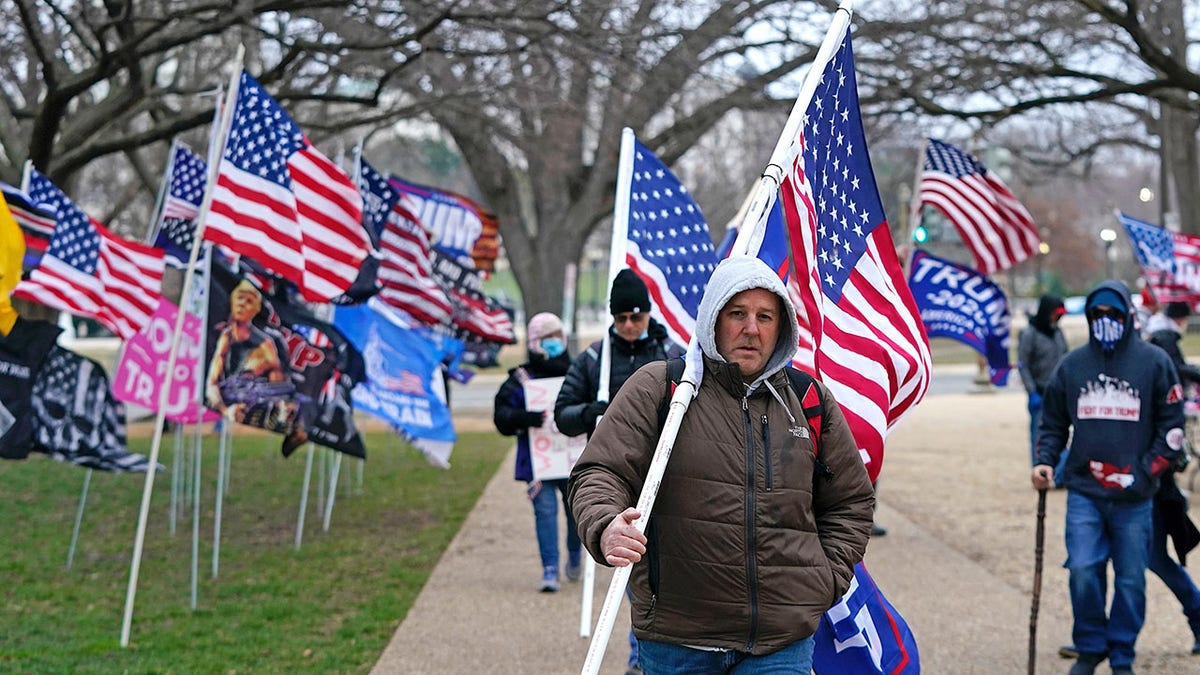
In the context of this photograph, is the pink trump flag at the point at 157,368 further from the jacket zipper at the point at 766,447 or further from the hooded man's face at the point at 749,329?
the jacket zipper at the point at 766,447

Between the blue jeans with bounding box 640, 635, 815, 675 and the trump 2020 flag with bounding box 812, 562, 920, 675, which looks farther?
the trump 2020 flag with bounding box 812, 562, 920, 675

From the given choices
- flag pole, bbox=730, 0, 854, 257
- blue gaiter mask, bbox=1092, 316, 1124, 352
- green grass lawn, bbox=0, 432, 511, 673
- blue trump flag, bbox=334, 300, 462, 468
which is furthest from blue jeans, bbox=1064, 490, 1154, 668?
blue trump flag, bbox=334, 300, 462, 468

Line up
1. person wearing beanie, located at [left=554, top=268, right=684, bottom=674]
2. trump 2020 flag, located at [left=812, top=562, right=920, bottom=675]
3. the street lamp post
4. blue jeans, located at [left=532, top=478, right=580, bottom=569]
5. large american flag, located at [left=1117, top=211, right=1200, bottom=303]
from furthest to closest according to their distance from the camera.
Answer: the street lamp post < large american flag, located at [left=1117, top=211, right=1200, bottom=303] < blue jeans, located at [left=532, top=478, right=580, bottom=569] < person wearing beanie, located at [left=554, top=268, right=684, bottom=674] < trump 2020 flag, located at [left=812, top=562, right=920, bottom=675]

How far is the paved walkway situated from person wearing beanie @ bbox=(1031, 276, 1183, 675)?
18.4 inches

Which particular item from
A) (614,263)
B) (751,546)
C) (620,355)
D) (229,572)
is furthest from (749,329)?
(229,572)

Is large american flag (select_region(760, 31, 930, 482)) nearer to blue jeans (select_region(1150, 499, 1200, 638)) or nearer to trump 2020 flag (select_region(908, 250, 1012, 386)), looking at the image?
blue jeans (select_region(1150, 499, 1200, 638))

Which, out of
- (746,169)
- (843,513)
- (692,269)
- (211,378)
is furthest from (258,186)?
(746,169)

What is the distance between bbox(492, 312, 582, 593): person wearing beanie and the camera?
8961 millimetres

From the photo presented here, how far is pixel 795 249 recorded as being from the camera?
4992mm

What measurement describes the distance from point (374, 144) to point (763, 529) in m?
29.3

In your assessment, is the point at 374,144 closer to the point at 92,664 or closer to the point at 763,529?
the point at 92,664

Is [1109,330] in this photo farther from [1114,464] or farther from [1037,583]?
[1037,583]

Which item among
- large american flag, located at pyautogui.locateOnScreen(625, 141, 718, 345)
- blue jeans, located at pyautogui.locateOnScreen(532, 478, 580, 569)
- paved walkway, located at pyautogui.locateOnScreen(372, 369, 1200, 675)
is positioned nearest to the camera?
paved walkway, located at pyautogui.locateOnScreen(372, 369, 1200, 675)

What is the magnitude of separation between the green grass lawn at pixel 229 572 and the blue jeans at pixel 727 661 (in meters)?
3.58
